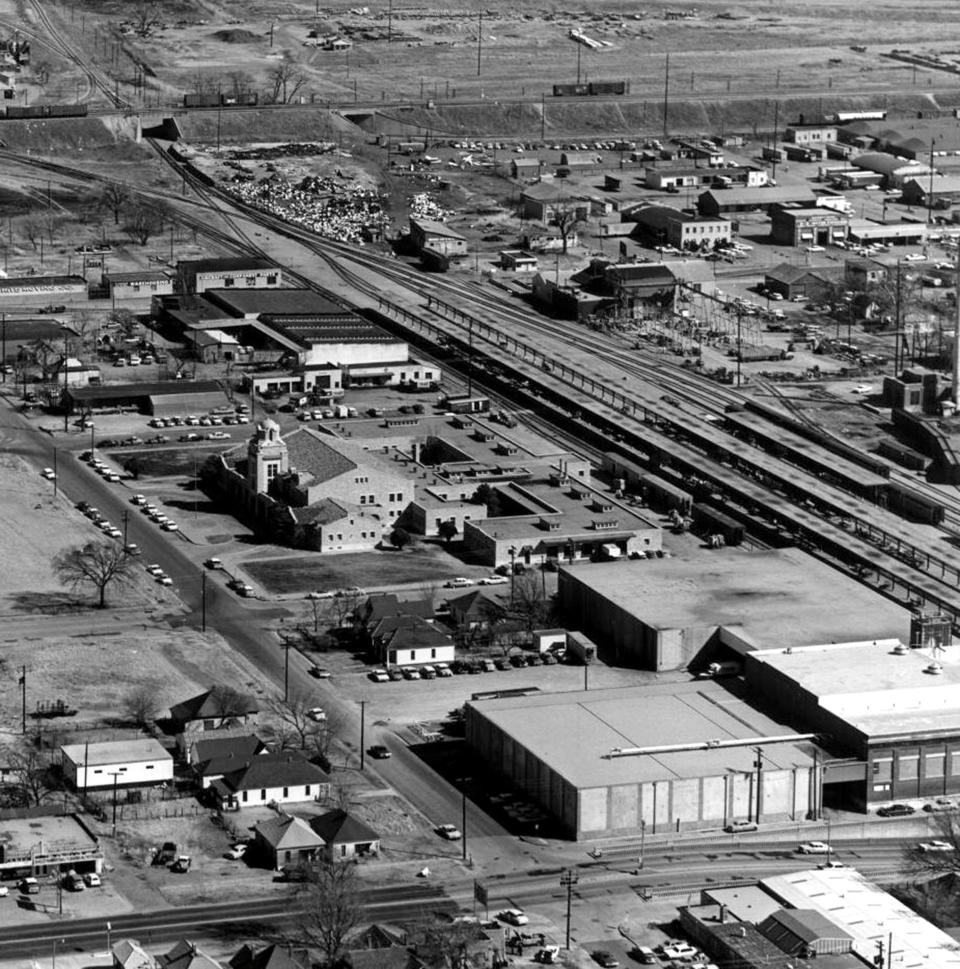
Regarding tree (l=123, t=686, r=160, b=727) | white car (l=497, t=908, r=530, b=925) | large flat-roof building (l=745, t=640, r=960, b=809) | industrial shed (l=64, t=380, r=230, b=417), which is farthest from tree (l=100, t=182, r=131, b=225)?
white car (l=497, t=908, r=530, b=925)

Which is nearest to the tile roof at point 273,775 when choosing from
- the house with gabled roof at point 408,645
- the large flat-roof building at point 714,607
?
the house with gabled roof at point 408,645

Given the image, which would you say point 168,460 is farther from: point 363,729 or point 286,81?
point 286,81

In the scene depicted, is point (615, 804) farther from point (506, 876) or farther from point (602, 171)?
point (602, 171)

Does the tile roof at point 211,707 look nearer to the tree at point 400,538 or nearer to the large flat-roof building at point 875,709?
the large flat-roof building at point 875,709

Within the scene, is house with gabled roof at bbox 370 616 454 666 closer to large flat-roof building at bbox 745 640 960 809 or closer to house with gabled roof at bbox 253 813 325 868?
large flat-roof building at bbox 745 640 960 809

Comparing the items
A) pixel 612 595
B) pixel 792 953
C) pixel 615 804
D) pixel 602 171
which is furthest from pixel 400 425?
pixel 602 171

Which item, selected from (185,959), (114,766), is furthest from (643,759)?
(185,959)
